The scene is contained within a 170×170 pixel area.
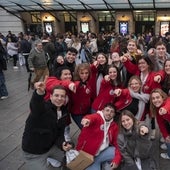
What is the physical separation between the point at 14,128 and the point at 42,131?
8.68 feet

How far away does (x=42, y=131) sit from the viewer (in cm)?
331

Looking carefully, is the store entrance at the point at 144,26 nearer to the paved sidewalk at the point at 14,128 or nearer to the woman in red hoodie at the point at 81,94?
the paved sidewalk at the point at 14,128

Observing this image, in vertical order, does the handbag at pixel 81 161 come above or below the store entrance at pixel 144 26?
below

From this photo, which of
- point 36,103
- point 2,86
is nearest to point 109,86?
point 36,103

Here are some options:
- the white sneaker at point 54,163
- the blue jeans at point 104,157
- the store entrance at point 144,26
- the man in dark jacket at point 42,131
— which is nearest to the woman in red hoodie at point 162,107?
the blue jeans at point 104,157

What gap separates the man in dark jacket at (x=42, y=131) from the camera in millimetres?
3150

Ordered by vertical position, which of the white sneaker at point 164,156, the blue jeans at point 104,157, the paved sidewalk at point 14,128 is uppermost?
the blue jeans at point 104,157

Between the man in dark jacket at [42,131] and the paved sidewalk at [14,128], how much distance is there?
89cm

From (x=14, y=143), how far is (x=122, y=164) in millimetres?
A: 2137

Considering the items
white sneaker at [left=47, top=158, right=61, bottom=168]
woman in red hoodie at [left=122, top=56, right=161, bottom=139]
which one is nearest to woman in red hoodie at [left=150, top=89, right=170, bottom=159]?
woman in red hoodie at [left=122, top=56, right=161, bottom=139]

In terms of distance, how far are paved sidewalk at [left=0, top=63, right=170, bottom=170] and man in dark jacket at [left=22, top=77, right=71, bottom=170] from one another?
886 millimetres

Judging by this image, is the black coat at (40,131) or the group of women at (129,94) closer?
the black coat at (40,131)

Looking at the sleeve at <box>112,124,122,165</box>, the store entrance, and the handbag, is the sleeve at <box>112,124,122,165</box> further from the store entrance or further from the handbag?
the store entrance

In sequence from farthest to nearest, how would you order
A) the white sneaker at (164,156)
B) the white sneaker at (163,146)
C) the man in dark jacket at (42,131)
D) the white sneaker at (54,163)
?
the white sneaker at (163,146) → the white sneaker at (164,156) → the white sneaker at (54,163) → the man in dark jacket at (42,131)
